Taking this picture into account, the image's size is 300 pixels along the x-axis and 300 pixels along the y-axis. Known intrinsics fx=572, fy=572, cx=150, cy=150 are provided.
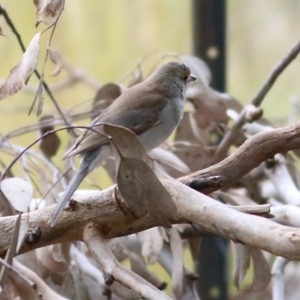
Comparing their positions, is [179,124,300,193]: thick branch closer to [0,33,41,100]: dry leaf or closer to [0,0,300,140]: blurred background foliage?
[0,33,41,100]: dry leaf

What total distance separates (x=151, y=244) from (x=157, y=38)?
1174mm

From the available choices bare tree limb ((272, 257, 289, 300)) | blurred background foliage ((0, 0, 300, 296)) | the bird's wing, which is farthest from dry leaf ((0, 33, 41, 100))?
blurred background foliage ((0, 0, 300, 296))

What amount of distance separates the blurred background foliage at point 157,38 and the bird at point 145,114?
602 millimetres

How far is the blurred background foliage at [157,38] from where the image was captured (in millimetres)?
2121

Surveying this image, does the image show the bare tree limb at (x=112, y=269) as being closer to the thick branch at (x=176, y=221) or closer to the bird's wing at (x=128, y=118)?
the thick branch at (x=176, y=221)

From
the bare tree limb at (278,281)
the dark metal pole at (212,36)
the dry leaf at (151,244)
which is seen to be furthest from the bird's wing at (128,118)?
the dark metal pole at (212,36)

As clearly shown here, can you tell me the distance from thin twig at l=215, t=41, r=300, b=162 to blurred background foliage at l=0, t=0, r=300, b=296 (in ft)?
2.04

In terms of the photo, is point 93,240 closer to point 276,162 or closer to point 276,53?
point 276,162

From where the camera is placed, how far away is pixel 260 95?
60.3 inches

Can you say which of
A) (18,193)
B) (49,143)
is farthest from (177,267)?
(49,143)

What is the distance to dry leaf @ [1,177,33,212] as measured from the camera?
2.84ft

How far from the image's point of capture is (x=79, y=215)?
2.98ft

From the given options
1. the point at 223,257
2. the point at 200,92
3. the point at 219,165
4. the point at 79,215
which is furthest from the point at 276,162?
the point at 79,215

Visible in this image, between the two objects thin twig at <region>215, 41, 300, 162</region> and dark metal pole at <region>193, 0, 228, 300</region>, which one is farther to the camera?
dark metal pole at <region>193, 0, 228, 300</region>
